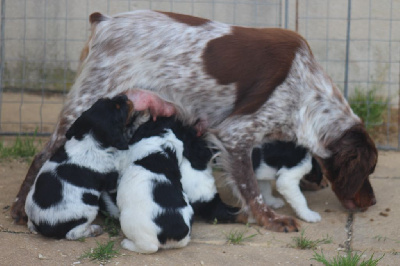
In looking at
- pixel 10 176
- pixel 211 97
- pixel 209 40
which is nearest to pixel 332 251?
pixel 211 97

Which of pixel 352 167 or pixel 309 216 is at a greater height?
pixel 352 167

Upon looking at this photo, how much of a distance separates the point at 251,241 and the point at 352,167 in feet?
3.11

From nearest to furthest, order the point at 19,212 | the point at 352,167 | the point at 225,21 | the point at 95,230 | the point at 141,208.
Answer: the point at 141,208
the point at 95,230
the point at 19,212
the point at 352,167
the point at 225,21

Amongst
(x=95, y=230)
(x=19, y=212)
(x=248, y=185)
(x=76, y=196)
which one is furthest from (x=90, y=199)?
(x=248, y=185)

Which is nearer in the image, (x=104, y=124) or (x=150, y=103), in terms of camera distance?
(x=104, y=124)

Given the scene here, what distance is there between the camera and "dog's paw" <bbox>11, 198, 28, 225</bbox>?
4.50 m

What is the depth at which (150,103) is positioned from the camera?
464cm

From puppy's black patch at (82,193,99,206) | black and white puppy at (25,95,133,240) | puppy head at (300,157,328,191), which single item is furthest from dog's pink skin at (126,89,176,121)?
puppy head at (300,157,328,191)

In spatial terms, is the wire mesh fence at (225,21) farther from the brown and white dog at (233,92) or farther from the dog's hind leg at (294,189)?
the dog's hind leg at (294,189)

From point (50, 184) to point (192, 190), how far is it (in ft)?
3.00

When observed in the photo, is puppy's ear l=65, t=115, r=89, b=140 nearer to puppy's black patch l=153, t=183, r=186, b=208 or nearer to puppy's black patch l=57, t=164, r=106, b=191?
puppy's black patch l=57, t=164, r=106, b=191

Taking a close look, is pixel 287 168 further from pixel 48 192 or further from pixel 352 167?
pixel 48 192

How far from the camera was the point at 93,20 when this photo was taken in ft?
16.0

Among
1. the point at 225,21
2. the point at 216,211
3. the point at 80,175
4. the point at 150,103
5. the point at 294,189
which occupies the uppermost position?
the point at 225,21
